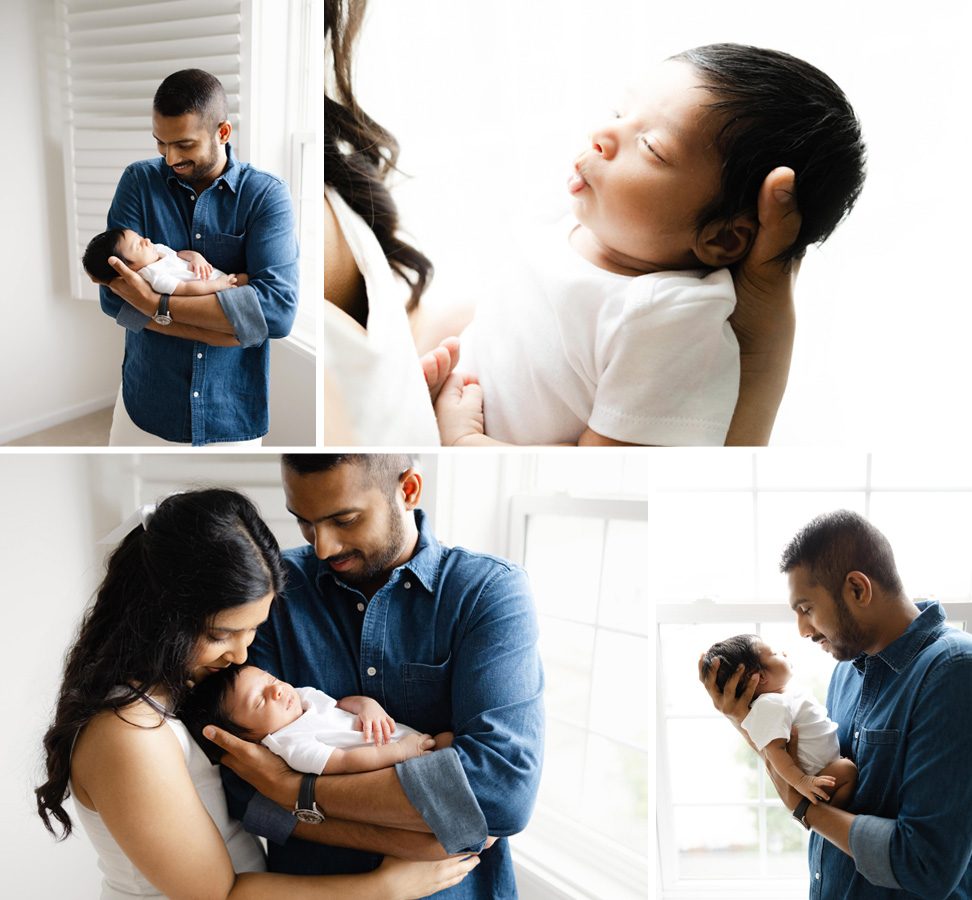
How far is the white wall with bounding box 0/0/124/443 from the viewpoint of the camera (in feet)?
4.90

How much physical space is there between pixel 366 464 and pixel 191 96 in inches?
28.7

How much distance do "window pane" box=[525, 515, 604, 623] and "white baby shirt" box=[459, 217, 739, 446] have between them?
37 centimetres

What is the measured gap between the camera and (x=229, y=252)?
1.41m

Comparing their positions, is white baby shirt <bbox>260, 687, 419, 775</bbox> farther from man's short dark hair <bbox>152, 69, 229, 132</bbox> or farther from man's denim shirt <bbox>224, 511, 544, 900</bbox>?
man's short dark hair <bbox>152, 69, 229, 132</bbox>

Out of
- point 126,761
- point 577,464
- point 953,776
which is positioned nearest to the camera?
point 126,761

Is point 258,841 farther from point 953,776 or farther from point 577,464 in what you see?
point 953,776

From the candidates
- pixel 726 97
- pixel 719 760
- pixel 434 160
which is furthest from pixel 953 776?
pixel 434 160

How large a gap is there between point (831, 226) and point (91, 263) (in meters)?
1.34

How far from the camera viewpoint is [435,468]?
1511mm

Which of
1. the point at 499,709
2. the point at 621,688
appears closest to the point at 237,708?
the point at 499,709

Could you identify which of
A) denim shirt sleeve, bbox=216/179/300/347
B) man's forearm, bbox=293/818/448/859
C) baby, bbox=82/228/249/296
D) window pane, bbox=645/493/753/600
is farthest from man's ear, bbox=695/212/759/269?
man's forearm, bbox=293/818/448/859

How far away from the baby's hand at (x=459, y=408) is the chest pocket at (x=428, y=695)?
1.35 feet

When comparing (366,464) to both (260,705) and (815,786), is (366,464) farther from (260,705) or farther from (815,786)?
(815,786)

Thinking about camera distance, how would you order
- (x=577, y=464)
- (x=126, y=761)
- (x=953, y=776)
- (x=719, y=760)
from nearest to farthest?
(x=126, y=761)
(x=953, y=776)
(x=577, y=464)
(x=719, y=760)
